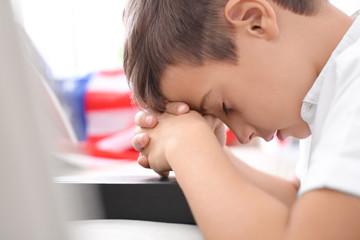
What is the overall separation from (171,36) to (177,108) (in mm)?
122

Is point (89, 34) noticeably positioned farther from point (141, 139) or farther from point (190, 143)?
point (190, 143)

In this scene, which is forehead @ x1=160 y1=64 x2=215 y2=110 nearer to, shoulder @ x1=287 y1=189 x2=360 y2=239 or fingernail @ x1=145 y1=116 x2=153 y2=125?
fingernail @ x1=145 y1=116 x2=153 y2=125

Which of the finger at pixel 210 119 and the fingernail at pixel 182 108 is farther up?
the fingernail at pixel 182 108

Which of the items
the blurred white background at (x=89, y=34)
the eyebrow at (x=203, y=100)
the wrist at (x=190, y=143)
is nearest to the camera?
the wrist at (x=190, y=143)

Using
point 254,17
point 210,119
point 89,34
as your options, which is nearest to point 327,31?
point 254,17

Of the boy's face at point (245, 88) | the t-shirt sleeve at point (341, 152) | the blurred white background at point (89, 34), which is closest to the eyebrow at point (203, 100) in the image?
the boy's face at point (245, 88)

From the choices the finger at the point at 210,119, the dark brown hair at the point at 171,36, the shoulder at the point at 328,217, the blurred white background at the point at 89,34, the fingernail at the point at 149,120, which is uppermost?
the dark brown hair at the point at 171,36

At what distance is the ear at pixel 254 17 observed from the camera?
22.4 inches

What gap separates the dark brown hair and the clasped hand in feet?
0.10

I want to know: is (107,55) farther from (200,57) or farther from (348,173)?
(348,173)

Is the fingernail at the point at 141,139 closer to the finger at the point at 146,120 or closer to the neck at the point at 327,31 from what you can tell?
the finger at the point at 146,120

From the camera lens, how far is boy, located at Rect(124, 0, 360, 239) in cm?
49

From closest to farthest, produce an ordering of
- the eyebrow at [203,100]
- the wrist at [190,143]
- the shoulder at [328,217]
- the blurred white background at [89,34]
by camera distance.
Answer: the shoulder at [328,217], the wrist at [190,143], the eyebrow at [203,100], the blurred white background at [89,34]

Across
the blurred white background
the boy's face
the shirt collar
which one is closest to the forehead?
the boy's face
